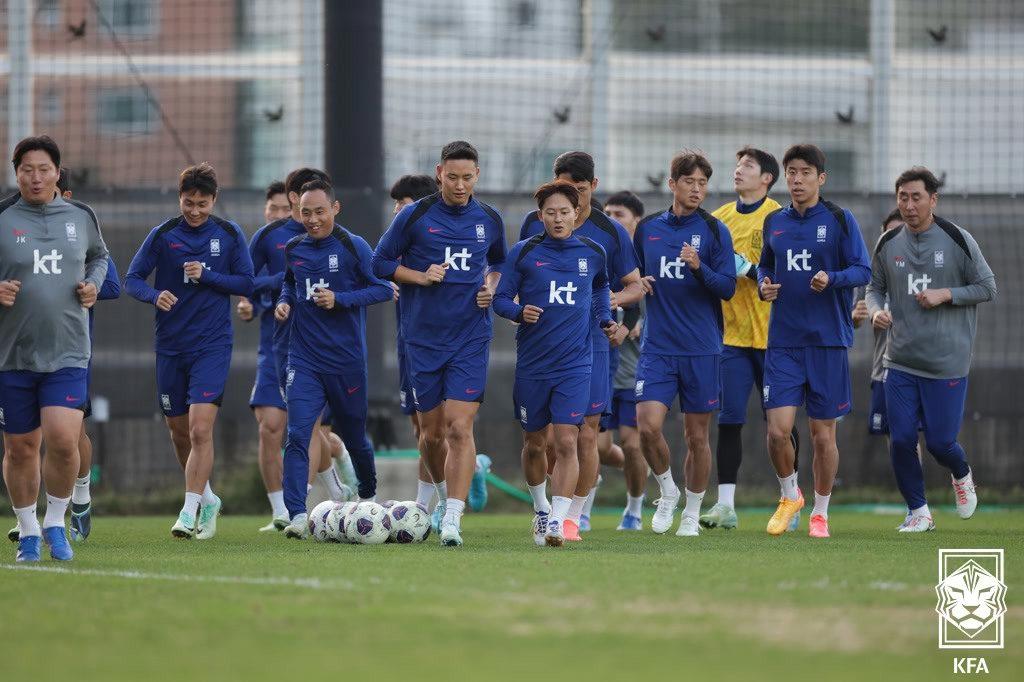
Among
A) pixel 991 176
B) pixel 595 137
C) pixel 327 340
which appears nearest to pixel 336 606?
pixel 327 340

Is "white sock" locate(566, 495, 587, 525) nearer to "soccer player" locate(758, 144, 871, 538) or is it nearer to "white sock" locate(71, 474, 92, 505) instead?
"soccer player" locate(758, 144, 871, 538)

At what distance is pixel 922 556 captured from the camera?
9273 millimetres

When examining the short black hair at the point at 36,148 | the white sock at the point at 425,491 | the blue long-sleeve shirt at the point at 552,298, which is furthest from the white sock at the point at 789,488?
the short black hair at the point at 36,148

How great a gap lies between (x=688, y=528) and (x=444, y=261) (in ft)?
8.72

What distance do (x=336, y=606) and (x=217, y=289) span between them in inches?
203

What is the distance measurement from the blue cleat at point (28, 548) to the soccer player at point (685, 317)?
4.53 m

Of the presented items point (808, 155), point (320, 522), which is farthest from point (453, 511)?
point (808, 155)

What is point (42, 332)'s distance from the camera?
29.3 feet

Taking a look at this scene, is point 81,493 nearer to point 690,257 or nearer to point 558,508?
point 558,508

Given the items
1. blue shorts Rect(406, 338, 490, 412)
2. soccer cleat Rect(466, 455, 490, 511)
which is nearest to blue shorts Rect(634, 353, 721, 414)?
blue shorts Rect(406, 338, 490, 412)

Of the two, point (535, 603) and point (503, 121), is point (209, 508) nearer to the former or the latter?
point (535, 603)

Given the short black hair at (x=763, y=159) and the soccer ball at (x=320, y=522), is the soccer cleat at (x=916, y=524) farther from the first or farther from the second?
the soccer ball at (x=320, y=522)

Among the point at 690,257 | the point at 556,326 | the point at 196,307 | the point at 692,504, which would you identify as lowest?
the point at 692,504

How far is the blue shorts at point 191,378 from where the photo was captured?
1134 centimetres
